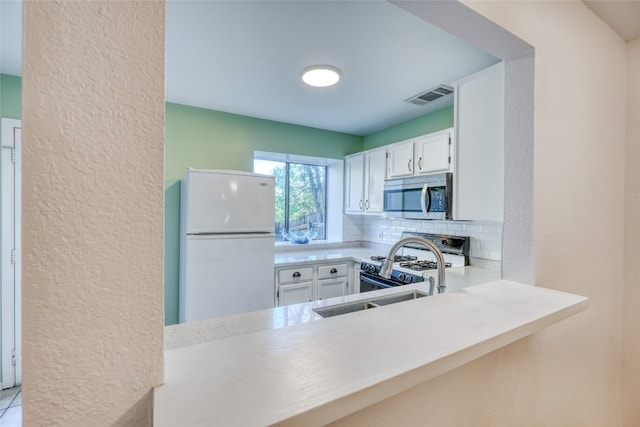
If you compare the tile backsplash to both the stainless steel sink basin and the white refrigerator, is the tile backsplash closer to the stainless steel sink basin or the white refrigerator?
the stainless steel sink basin

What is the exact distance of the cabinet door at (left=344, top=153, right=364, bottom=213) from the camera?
11.8 feet

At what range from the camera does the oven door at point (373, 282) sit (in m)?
2.52

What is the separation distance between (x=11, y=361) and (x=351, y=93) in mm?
3508

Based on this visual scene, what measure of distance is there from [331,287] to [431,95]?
6.87ft

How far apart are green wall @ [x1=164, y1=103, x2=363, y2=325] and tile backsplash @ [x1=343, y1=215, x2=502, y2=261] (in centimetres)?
122

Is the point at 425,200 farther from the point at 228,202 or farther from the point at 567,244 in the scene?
the point at 228,202

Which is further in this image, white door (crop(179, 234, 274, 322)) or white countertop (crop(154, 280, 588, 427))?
white door (crop(179, 234, 274, 322))

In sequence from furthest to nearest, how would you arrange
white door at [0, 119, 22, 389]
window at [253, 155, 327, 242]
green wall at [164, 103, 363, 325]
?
window at [253, 155, 327, 242], green wall at [164, 103, 363, 325], white door at [0, 119, 22, 389]

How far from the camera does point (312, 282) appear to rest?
9.77 ft

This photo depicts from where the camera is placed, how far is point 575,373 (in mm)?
1320

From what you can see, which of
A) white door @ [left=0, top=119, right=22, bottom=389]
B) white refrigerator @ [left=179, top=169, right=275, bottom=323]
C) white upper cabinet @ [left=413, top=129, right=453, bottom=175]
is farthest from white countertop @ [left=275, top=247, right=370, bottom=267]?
white door @ [left=0, top=119, right=22, bottom=389]

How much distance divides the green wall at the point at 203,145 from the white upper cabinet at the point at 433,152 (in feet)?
4.52

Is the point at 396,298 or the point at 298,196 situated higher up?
the point at 298,196

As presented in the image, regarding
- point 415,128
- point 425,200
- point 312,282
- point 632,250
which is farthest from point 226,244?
point 632,250
